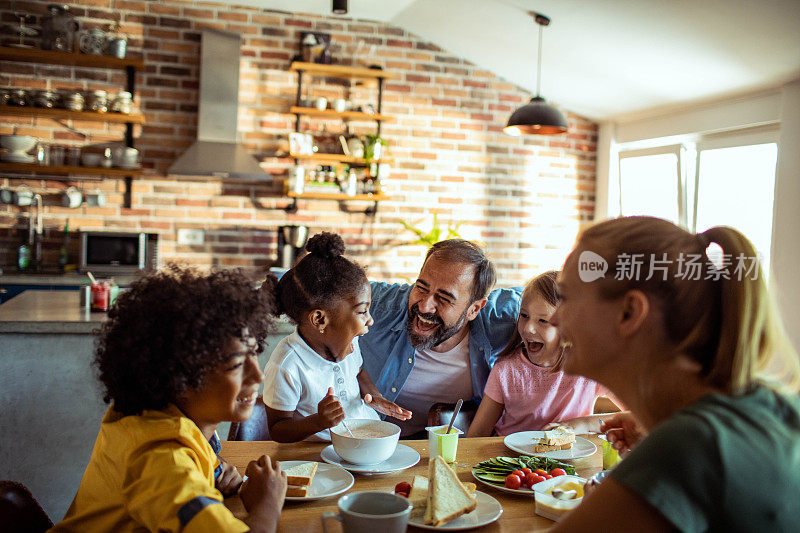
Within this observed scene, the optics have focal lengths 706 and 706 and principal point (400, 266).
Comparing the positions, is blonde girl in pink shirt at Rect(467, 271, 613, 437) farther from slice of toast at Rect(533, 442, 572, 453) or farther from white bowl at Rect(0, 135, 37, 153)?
white bowl at Rect(0, 135, 37, 153)

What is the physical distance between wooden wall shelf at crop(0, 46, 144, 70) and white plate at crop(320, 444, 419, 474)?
4129mm

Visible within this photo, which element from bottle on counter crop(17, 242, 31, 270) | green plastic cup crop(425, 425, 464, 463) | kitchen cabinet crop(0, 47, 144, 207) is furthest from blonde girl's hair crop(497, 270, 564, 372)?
bottle on counter crop(17, 242, 31, 270)

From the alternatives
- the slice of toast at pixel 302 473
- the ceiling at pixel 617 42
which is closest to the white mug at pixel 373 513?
the slice of toast at pixel 302 473

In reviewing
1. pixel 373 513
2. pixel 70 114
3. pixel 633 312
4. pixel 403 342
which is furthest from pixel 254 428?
pixel 70 114

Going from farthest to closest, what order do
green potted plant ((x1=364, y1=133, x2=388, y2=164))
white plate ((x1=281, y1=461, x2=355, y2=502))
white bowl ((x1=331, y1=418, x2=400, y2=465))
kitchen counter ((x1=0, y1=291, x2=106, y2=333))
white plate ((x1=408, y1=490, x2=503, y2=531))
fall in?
green potted plant ((x1=364, y1=133, x2=388, y2=164)) < kitchen counter ((x1=0, y1=291, x2=106, y2=333)) < white bowl ((x1=331, y1=418, x2=400, y2=465)) < white plate ((x1=281, y1=461, x2=355, y2=502)) < white plate ((x1=408, y1=490, x2=503, y2=531))

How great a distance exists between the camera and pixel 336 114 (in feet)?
17.3

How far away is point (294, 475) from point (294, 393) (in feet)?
1.56

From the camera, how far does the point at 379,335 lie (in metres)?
2.49

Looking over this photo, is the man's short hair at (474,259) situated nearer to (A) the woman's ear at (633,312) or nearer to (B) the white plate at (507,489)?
(B) the white plate at (507,489)

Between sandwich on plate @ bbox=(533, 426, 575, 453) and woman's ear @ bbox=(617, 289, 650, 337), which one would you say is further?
sandwich on plate @ bbox=(533, 426, 575, 453)

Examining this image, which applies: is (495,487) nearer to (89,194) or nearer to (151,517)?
(151,517)

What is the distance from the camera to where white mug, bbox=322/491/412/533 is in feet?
3.41

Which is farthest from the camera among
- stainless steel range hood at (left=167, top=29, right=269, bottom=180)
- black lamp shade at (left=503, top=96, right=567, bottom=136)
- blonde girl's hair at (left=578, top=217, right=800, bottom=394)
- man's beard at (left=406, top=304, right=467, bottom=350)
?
stainless steel range hood at (left=167, top=29, right=269, bottom=180)

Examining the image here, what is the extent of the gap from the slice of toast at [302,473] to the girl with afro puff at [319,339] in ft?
1.15
